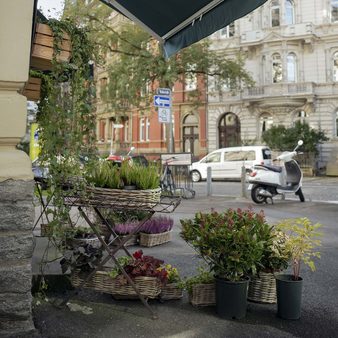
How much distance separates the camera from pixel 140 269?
349 centimetres

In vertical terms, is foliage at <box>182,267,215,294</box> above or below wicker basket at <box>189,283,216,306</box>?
above

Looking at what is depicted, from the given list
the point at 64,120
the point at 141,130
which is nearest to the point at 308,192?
the point at 64,120

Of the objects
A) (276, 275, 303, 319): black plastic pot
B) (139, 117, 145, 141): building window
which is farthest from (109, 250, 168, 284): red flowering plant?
(139, 117, 145, 141): building window

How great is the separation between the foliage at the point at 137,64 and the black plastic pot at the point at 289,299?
19911 mm

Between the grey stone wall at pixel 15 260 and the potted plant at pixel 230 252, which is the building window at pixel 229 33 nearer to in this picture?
the potted plant at pixel 230 252

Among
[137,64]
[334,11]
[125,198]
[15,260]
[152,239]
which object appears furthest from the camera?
[334,11]

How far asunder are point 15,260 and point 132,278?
39.4 inches

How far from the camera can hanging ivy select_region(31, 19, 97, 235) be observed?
3303 millimetres

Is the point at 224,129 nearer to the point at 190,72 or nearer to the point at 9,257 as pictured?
the point at 190,72

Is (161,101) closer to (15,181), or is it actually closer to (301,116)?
(15,181)

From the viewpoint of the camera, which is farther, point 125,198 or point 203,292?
point 203,292

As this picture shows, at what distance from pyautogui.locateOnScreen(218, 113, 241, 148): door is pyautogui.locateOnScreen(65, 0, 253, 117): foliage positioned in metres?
7.76

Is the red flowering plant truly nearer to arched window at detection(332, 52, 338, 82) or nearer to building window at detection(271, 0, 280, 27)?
arched window at detection(332, 52, 338, 82)

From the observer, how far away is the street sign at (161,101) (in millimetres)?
11273
